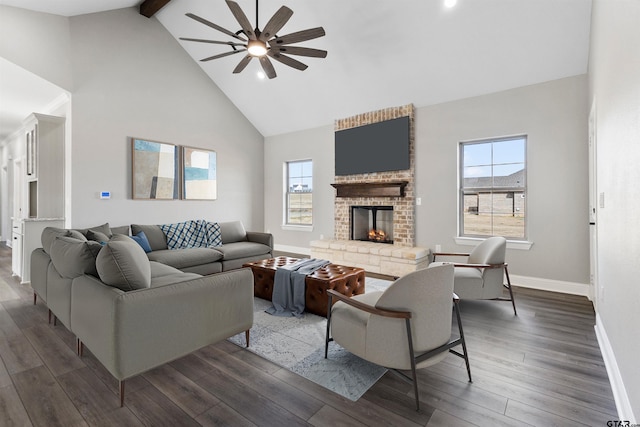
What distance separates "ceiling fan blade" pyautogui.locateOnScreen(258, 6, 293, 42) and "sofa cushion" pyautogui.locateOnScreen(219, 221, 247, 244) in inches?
134

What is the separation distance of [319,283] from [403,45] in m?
3.70

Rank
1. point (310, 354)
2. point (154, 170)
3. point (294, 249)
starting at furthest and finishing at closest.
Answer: point (294, 249) → point (154, 170) → point (310, 354)

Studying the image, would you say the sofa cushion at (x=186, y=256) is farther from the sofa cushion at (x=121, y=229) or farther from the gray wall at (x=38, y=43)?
the gray wall at (x=38, y=43)

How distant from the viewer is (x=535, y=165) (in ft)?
14.0

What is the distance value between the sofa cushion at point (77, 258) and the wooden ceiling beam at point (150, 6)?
435cm

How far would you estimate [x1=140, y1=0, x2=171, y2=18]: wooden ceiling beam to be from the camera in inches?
189

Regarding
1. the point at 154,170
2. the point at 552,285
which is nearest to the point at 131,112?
the point at 154,170

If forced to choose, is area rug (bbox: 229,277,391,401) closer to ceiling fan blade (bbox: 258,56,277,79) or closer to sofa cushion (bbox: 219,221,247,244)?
sofa cushion (bbox: 219,221,247,244)

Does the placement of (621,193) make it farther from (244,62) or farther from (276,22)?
(244,62)

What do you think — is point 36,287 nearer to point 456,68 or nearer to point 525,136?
point 456,68

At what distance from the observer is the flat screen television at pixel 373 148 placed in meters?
5.42

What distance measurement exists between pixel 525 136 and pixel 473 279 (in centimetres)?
254

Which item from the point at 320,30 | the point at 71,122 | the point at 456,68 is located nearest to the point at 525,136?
the point at 456,68

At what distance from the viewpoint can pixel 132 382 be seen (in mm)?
2018
